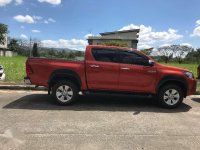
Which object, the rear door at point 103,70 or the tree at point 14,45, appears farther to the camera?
the tree at point 14,45

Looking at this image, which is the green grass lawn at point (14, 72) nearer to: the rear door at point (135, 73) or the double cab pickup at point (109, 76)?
the double cab pickup at point (109, 76)

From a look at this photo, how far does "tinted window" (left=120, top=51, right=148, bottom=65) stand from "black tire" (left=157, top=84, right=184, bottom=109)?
96 centimetres

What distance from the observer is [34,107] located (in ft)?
29.5

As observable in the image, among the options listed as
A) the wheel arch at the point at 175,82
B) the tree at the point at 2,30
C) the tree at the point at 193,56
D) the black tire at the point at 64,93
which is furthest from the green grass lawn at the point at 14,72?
the tree at the point at 193,56

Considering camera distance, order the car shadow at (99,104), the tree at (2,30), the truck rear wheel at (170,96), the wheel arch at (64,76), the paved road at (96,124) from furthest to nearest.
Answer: the tree at (2,30) < the truck rear wheel at (170,96) < the wheel arch at (64,76) < the car shadow at (99,104) < the paved road at (96,124)

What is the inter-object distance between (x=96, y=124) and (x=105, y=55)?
2773 millimetres

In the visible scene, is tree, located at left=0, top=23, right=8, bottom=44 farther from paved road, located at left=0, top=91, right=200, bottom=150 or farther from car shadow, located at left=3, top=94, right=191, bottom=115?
paved road, located at left=0, top=91, right=200, bottom=150

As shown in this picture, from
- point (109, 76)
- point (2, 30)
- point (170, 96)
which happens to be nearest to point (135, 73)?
point (109, 76)

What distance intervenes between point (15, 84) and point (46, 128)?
628 centimetres

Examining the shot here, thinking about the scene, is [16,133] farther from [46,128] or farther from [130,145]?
[130,145]

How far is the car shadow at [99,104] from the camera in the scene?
9.05m

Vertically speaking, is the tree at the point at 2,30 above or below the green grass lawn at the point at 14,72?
above

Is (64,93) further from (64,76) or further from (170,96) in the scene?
(170,96)

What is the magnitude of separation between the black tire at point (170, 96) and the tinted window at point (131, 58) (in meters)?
0.96
